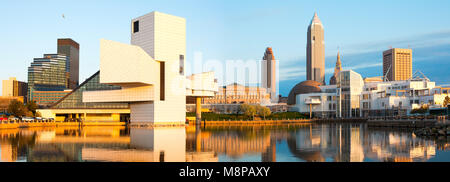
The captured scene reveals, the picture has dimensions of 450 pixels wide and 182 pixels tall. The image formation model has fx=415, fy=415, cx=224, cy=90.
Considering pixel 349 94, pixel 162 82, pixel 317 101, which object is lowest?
pixel 317 101

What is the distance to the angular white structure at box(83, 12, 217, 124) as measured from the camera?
5784 centimetres

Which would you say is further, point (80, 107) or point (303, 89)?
point (303, 89)

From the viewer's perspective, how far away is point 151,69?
195 ft

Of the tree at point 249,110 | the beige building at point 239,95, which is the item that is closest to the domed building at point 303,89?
the beige building at point 239,95

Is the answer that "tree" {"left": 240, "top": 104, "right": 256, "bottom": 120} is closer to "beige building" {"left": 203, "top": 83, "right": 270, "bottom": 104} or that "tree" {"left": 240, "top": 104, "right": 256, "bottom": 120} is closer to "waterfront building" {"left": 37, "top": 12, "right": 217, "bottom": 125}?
"waterfront building" {"left": 37, "top": 12, "right": 217, "bottom": 125}

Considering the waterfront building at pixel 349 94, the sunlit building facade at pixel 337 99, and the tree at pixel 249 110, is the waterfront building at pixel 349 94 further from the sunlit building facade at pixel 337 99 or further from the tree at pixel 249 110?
the tree at pixel 249 110

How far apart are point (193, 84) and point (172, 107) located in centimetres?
592

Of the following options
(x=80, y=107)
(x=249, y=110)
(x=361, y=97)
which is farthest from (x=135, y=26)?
(x=361, y=97)

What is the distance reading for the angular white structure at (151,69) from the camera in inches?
2277

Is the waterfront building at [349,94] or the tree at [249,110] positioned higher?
the waterfront building at [349,94]

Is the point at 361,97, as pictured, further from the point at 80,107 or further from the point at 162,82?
the point at 80,107

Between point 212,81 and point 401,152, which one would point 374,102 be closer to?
point 212,81

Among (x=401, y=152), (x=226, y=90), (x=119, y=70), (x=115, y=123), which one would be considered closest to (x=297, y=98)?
(x=226, y=90)

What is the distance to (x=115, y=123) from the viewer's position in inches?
2749
